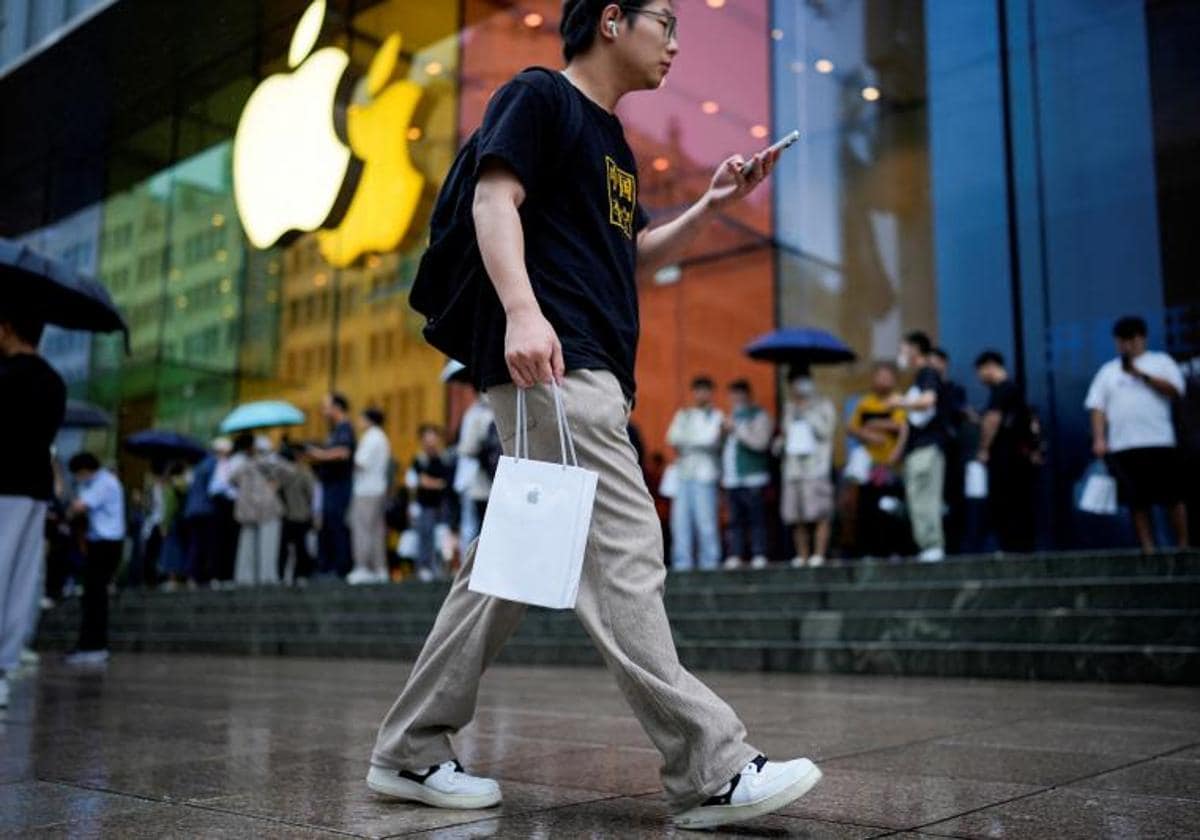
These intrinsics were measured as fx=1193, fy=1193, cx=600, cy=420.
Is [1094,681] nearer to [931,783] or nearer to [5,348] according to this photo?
[931,783]

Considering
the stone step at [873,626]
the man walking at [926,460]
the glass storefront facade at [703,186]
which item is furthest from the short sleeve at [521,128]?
the man walking at [926,460]

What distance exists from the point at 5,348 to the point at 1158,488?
7.43 meters

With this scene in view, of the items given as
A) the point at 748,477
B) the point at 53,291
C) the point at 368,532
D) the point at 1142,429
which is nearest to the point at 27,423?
the point at 53,291

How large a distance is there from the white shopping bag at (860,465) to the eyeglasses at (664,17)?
28.3 ft

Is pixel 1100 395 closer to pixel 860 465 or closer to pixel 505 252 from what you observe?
pixel 860 465

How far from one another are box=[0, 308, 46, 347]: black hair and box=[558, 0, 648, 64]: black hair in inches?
141

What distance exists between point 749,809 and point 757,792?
0.13 ft

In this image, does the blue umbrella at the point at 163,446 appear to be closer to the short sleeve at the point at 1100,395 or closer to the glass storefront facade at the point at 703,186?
the glass storefront facade at the point at 703,186

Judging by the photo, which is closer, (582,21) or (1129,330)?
(582,21)

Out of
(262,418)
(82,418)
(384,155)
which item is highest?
(384,155)

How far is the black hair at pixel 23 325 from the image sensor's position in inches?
212

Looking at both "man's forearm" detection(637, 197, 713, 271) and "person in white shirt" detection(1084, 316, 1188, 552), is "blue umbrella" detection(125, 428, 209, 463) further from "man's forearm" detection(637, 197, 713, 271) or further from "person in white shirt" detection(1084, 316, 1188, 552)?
"man's forearm" detection(637, 197, 713, 271)

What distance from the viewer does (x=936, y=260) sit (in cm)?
1387

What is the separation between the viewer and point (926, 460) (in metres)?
9.95
